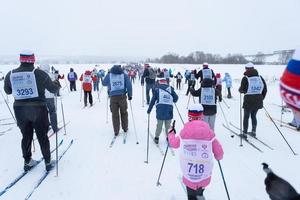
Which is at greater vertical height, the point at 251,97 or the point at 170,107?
the point at 251,97

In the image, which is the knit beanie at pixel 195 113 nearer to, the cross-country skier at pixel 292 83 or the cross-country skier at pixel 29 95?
the cross-country skier at pixel 292 83

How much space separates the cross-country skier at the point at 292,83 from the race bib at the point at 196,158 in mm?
1736

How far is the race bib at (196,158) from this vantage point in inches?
123

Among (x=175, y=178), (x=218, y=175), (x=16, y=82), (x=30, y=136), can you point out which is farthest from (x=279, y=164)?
(x=16, y=82)

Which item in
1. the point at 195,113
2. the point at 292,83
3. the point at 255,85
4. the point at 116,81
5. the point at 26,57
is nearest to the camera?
the point at 292,83

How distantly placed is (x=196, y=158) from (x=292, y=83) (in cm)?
195

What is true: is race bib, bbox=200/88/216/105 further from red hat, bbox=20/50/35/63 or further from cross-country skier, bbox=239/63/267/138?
red hat, bbox=20/50/35/63

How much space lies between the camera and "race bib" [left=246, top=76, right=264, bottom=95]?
684 centimetres

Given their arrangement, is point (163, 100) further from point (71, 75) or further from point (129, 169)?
point (71, 75)

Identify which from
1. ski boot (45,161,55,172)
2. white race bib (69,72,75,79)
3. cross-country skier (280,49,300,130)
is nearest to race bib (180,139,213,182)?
cross-country skier (280,49,300,130)

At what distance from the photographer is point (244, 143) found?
22.7ft

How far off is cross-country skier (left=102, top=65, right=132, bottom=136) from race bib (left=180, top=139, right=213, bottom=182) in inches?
179

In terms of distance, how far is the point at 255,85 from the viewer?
22.5 ft

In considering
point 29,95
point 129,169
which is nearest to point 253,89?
point 129,169
